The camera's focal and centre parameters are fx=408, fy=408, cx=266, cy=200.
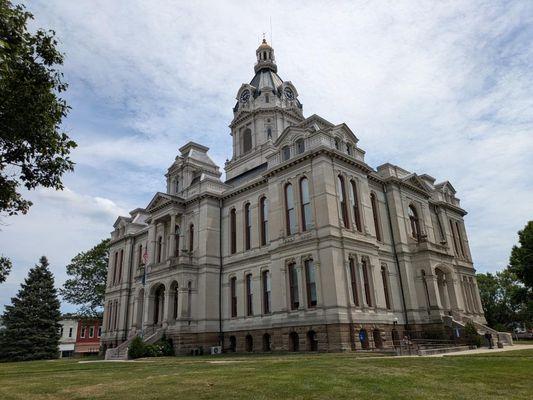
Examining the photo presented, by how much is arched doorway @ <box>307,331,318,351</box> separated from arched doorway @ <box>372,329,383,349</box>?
14.6 ft

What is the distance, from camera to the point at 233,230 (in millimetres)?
39719

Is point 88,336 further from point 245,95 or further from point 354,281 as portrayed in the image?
point 354,281

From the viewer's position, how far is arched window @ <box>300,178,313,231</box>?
1254 inches

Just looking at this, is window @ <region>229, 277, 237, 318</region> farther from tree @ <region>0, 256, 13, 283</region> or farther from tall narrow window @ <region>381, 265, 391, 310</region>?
tree @ <region>0, 256, 13, 283</region>

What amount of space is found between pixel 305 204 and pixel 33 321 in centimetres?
3935

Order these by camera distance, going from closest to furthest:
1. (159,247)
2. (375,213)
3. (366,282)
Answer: (366,282)
(375,213)
(159,247)

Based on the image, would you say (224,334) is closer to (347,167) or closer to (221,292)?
(221,292)

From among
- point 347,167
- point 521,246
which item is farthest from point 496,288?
point 347,167

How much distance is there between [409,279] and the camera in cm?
3481

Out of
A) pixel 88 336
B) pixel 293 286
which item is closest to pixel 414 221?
pixel 293 286

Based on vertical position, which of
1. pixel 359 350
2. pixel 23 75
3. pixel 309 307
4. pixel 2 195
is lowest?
pixel 359 350

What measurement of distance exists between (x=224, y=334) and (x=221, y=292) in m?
3.80

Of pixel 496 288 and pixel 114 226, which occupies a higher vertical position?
pixel 114 226

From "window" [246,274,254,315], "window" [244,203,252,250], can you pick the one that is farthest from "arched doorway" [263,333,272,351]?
"window" [244,203,252,250]
